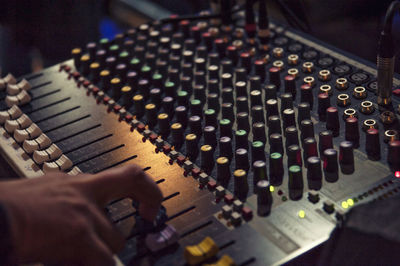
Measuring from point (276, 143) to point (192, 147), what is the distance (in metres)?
0.22

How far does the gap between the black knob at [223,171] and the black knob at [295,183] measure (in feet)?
0.50

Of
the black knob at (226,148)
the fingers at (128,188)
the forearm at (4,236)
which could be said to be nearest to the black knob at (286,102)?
the black knob at (226,148)

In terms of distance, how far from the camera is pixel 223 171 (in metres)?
1.39

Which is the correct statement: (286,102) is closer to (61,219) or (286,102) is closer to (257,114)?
(257,114)

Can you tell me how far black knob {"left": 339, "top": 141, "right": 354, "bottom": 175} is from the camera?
1.34 meters

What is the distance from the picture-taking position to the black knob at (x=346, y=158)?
134cm

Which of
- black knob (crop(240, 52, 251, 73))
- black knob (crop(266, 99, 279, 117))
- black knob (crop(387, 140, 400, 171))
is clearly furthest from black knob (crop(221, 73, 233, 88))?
black knob (crop(387, 140, 400, 171))

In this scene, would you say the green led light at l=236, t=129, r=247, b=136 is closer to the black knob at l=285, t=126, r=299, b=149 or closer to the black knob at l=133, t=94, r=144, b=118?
the black knob at l=285, t=126, r=299, b=149

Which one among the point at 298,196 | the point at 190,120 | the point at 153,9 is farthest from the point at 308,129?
the point at 153,9

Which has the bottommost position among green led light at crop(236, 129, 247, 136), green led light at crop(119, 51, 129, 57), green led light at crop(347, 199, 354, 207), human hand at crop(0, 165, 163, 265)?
green led light at crop(347, 199, 354, 207)

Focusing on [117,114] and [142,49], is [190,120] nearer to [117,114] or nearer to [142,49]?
[117,114]

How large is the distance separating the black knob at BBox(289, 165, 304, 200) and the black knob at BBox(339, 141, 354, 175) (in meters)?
0.11

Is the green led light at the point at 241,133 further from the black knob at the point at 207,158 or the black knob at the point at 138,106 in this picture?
the black knob at the point at 138,106

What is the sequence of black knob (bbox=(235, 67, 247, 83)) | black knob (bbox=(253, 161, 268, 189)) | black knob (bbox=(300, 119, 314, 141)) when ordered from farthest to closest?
black knob (bbox=(235, 67, 247, 83))
black knob (bbox=(300, 119, 314, 141))
black knob (bbox=(253, 161, 268, 189))
